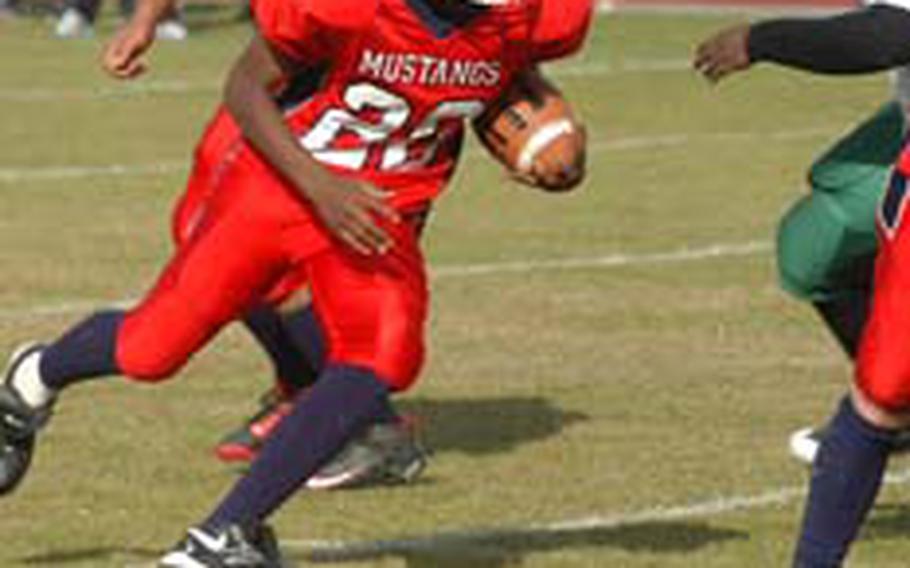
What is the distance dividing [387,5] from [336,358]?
2.30 feet

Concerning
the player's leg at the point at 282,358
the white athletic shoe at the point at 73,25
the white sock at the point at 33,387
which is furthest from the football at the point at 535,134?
the white athletic shoe at the point at 73,25

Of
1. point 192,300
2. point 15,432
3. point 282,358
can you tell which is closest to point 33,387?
point 15,432

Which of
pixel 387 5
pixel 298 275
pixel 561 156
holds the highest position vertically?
pixel 387 5

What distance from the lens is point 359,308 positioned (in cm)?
613

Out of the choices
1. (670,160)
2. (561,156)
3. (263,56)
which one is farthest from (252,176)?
(670,160)

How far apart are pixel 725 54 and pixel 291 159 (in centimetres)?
91

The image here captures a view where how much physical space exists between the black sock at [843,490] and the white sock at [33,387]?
1.77 meters

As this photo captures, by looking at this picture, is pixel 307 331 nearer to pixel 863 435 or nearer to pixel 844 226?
pixel 844 226

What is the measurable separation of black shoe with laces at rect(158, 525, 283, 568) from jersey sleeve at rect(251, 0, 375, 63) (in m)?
0.94

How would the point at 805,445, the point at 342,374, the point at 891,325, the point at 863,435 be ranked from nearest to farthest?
the point at 891,325
the point at 863,435
the point at 342,374
the point at 805,445

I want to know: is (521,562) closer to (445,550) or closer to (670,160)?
(445,550)

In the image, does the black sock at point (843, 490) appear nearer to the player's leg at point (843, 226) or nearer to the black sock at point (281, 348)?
the player's leg at point (843, 226)

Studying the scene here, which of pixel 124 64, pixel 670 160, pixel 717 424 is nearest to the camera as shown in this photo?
pixel 124 64

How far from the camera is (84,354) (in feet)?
21.7
